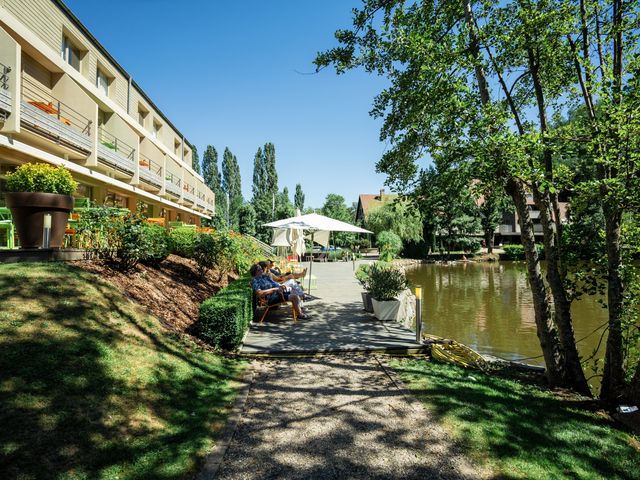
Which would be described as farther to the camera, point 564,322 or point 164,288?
point 164,288

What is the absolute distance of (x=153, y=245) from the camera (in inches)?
292

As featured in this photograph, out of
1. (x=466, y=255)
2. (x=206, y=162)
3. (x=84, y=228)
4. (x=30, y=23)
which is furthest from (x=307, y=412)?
(x=206, y=162)

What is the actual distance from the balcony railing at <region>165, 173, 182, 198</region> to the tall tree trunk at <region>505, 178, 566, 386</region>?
84.9 ft

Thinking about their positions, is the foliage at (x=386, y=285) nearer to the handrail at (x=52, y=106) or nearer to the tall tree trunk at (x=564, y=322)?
the tall tree trunk at (x=564, y=322)

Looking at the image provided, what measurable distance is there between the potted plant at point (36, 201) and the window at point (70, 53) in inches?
513

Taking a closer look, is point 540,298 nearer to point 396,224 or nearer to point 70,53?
point 70,53

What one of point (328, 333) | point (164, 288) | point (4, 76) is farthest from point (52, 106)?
point (328, 333)

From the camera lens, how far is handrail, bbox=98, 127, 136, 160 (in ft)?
60.7

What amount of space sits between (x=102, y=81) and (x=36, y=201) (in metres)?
18.2

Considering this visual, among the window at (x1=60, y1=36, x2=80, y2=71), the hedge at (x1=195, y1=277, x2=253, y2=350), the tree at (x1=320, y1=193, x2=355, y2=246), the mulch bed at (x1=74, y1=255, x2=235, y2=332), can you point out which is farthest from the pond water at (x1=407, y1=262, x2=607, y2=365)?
the tree at (x1=320, y1=193, x2=355, y2=246)

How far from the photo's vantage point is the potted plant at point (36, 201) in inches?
228

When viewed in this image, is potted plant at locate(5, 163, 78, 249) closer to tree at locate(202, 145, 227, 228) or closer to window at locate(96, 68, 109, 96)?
window at locate(96, 68, 109, 96)

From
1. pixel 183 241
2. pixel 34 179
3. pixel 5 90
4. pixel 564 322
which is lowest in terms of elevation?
pixel 564 322

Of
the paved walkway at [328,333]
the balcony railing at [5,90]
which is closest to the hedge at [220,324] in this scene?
the paved walkway at [328,333]
